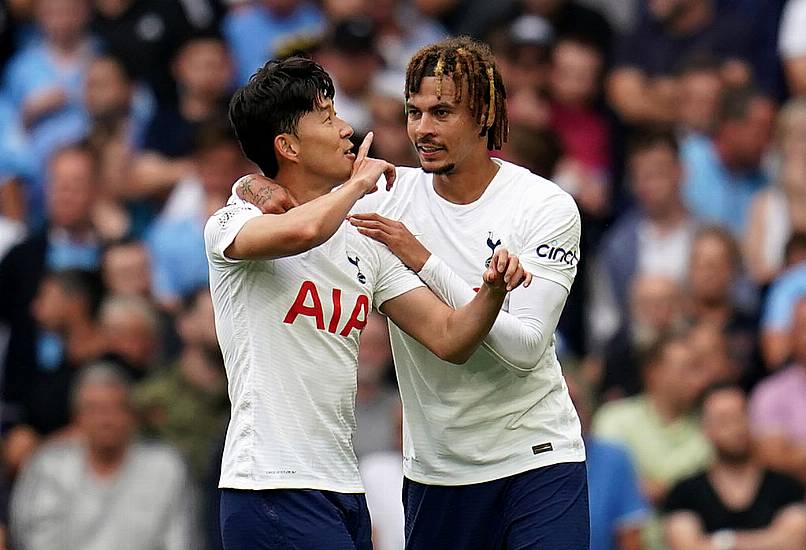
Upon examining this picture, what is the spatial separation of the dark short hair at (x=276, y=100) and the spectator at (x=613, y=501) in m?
4.03

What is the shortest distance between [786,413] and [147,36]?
16.8ft

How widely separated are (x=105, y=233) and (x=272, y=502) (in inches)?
240

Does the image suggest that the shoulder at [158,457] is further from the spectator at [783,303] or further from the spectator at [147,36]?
the spectator at [783,303]

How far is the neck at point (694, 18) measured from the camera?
11.2 m

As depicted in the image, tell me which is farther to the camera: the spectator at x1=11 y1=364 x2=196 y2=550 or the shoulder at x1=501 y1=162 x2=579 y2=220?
the spectator at x1=11 y1=364 x2=196 y2=550

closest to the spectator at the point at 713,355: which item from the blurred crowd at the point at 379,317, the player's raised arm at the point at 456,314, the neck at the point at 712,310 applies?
the blurred crowd at the point at 379,317

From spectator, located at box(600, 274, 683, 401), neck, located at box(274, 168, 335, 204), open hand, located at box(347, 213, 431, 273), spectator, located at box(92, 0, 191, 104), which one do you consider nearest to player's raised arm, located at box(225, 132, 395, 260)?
neck, located at box(274, 168, 335, 204)

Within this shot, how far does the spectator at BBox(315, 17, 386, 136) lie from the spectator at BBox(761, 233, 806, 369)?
2.67m

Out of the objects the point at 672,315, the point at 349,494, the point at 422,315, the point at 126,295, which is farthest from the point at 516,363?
the point at 126,295

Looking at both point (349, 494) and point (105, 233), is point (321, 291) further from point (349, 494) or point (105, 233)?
point (105, 233)

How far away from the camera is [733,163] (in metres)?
10.7

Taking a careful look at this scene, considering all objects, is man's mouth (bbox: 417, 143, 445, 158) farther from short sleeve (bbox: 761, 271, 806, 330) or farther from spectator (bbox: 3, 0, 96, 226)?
spectator (bbox: 3, 0, 96, 226)

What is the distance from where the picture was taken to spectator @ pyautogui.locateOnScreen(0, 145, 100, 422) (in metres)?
10.5

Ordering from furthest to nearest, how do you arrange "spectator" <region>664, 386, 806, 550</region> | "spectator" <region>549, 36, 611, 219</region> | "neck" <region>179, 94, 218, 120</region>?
"neck" <region>179, 94, 218, 120</region>, "spectator" <region>549, 36, 611, 219</region>, "spectator" <region>664, 386, 806, 550</region>
